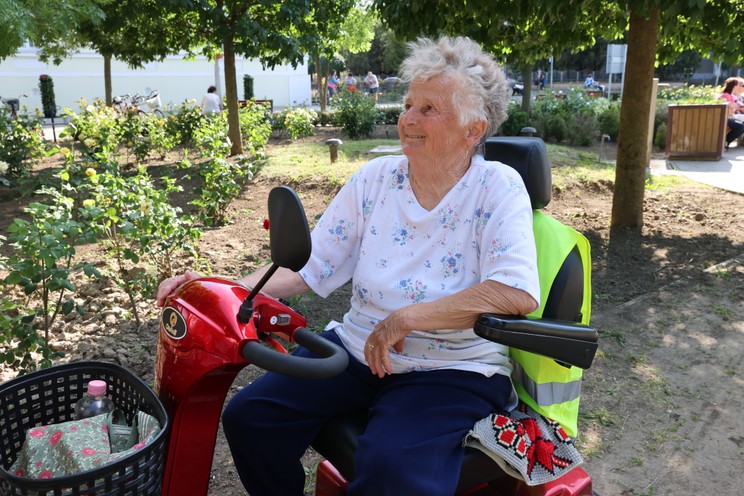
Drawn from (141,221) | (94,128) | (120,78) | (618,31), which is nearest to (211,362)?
(141,221)

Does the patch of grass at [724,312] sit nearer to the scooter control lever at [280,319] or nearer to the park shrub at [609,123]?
the scooter control lever at [280,319]

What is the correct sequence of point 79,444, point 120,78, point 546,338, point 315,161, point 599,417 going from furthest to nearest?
point 120,78
point 315,161
point 599,417
point 546,338
point 79,444

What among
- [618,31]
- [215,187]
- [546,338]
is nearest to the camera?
[546,338]

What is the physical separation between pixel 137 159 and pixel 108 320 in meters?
6.86

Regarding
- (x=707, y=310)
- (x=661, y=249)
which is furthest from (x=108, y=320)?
(x=661, y=249)

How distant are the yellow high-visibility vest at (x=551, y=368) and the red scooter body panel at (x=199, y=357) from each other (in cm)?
69

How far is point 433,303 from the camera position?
177 cm

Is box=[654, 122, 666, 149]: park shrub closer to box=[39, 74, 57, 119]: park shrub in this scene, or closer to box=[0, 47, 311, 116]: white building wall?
box=[0, 47, 311, 116]: white building wall

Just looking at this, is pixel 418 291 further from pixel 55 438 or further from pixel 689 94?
pixel 689 94

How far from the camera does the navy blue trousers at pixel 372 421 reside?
1599 millimetres

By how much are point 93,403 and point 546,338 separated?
3.63ft

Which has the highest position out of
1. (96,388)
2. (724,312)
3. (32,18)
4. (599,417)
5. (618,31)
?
(618,31)

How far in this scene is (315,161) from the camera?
1002 centimetres

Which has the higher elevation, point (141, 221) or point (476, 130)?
point (476, 130)
